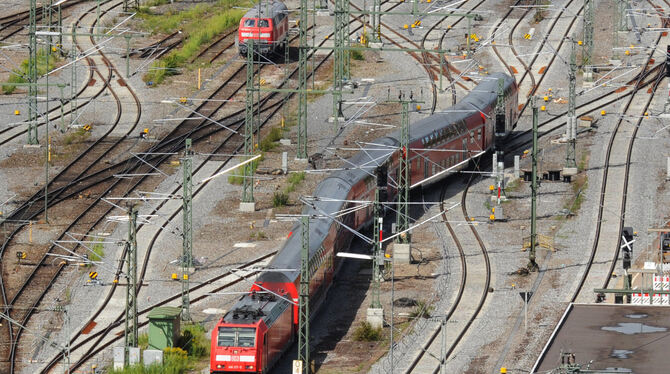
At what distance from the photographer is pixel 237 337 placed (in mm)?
67438

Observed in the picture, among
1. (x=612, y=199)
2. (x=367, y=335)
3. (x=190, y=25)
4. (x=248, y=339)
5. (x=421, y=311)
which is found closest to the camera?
(x=248, y=339)

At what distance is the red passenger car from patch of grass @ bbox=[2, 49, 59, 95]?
3971 cm

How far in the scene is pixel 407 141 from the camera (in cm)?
7981

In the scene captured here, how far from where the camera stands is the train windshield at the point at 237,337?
67.3 metres

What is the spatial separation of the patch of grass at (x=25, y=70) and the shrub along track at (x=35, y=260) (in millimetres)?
10878

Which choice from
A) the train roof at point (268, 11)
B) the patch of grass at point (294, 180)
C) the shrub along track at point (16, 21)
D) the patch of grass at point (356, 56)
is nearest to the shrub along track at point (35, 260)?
the patch of grass at point (294, 180)

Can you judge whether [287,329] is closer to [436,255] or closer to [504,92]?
[436,255]

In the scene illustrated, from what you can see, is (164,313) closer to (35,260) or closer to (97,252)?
(97,252)

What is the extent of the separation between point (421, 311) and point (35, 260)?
1794 centimetres

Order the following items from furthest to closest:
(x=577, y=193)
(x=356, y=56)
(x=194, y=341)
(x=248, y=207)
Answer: (x=356, y=56) < (x=577, y=193) < (x=248, y=207) < (x=194, y=341)

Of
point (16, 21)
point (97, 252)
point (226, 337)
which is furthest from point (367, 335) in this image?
Answer: point (16, 21)

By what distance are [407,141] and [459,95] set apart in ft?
93.2

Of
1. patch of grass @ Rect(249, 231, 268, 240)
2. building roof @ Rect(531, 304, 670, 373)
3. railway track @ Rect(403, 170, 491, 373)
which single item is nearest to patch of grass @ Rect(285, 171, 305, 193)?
patch of grass @ Rect(249, 231, 268, 240)

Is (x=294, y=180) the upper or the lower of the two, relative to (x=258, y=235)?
upper
